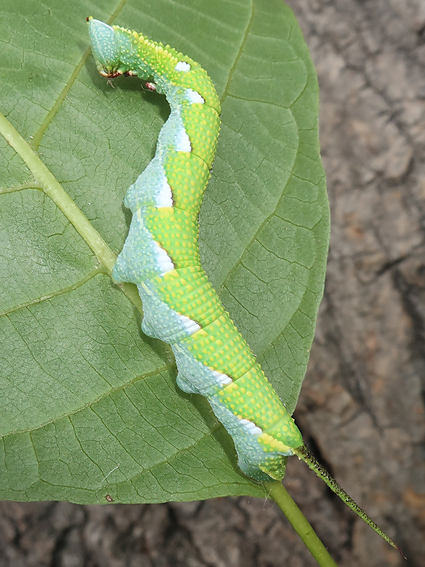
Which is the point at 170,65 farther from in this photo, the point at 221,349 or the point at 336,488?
the point at 336,488

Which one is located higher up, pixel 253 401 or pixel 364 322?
pixel 253 401

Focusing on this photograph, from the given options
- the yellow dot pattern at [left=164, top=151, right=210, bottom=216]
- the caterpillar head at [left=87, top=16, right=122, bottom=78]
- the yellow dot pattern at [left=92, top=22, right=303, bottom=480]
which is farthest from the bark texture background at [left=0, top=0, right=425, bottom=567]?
the caterpillar head at [left=87, top=16, right=122, bottom=78]

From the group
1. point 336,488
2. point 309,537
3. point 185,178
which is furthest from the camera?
point 185,178

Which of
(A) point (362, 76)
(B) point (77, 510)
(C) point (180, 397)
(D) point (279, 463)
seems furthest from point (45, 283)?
(A) point (362, 76)

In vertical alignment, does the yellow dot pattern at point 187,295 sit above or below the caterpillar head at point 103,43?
below

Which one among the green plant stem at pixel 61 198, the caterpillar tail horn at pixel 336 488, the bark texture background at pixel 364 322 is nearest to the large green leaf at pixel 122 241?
the green plant stem at pixel 61 198

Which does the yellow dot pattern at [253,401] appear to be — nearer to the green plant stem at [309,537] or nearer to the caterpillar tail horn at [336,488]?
the caterpillar tail horn at [336,488]

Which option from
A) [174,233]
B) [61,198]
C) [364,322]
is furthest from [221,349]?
[364,322]

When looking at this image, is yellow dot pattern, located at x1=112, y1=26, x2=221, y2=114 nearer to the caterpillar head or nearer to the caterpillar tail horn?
the caterpillar head
